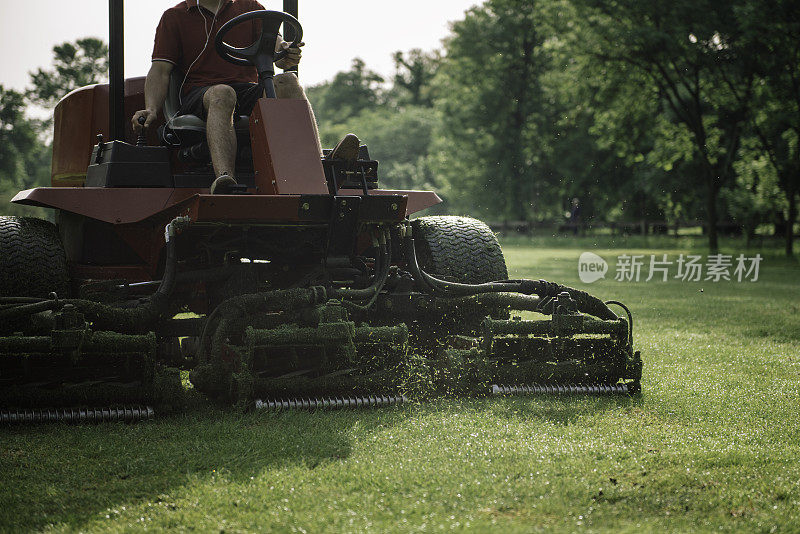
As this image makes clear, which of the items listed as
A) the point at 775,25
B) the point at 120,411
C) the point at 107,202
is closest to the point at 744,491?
the point at 120,411

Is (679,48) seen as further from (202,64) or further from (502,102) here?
(502,102)

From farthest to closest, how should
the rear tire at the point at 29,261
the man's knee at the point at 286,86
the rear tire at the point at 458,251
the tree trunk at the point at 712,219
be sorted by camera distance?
the tree trunk at the point at 712,219 < the rear tire at the point at 458,251 < the man's knee at the point at 286,86 < the rear tire at the point at 29,261

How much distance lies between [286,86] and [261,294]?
4.25 feet

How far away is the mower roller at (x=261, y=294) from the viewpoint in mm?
4008

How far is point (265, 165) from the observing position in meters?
4.43

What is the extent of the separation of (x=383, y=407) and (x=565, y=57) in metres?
19.7

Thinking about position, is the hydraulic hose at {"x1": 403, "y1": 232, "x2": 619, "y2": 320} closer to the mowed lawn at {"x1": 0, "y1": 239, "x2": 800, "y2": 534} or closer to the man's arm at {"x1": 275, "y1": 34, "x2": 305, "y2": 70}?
the mowed lawn at {"x1": 0, "y1": 239, "x2": 800, "y2": 534}

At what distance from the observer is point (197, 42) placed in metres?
4.98

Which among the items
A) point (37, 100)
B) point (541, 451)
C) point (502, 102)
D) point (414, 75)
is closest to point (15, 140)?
point (37, 100)

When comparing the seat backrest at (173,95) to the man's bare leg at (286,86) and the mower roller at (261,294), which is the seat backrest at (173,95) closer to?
the mower roller at (261,294)

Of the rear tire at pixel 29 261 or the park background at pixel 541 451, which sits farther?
the rear tire at pixel 29 261

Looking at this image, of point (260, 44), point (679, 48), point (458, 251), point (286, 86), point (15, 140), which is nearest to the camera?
point (260, 44)

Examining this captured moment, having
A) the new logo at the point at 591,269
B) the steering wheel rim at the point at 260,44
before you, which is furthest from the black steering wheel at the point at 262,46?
the new logo at the point at 591,269

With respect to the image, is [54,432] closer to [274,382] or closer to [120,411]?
[120,411]
